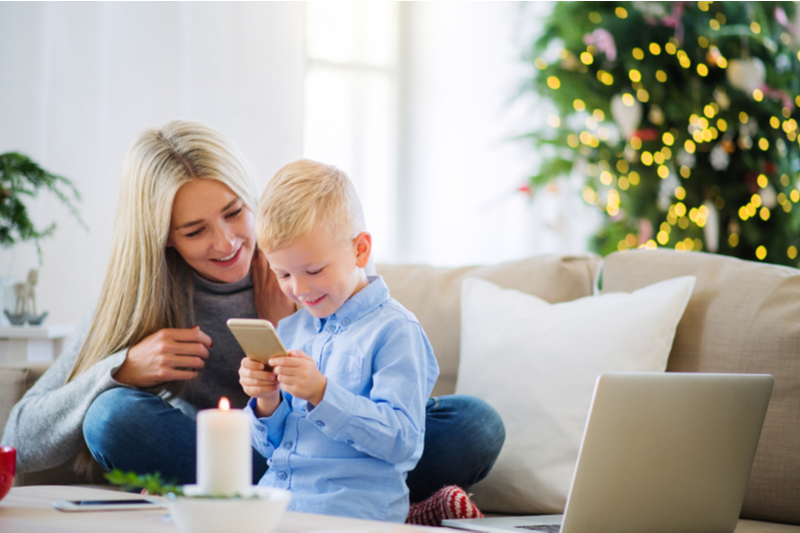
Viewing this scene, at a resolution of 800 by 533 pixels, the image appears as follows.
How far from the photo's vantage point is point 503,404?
4.87 ft

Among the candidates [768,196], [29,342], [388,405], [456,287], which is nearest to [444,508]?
[388,405]

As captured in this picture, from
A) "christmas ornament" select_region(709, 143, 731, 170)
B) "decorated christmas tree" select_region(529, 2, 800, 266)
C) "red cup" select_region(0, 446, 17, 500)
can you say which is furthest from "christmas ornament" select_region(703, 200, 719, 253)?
"red cup" select_region(0, 446, 17, 500)

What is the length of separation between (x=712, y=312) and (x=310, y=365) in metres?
0.83

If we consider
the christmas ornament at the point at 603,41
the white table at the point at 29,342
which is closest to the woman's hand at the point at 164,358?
the white table at the point at 29,342

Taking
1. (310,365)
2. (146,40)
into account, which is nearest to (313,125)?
(146,40)

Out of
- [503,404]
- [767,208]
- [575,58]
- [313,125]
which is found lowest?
[503,404]

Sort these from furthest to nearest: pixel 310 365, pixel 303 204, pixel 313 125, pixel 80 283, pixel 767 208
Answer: pixel 313 125 → pixel 767 208 → pixel 80 283 → pixel 303 204 → pixel 310 365

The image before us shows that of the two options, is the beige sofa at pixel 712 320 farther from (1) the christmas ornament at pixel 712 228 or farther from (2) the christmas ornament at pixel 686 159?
(2) the christmas ornament at pixel 686 159

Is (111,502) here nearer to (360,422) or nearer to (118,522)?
(118,522)

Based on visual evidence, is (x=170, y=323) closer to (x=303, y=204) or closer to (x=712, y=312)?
(x=303, y=204)

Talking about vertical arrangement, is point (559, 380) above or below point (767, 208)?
below

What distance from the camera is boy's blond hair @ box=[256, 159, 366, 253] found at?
113 cm

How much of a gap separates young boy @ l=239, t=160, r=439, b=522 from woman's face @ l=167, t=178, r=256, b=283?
343mm

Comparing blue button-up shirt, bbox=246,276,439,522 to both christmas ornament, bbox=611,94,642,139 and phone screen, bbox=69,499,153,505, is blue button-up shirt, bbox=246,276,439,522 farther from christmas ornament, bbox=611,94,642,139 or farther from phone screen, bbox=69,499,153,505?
christmas ornament, bbox=611,94,642,139
